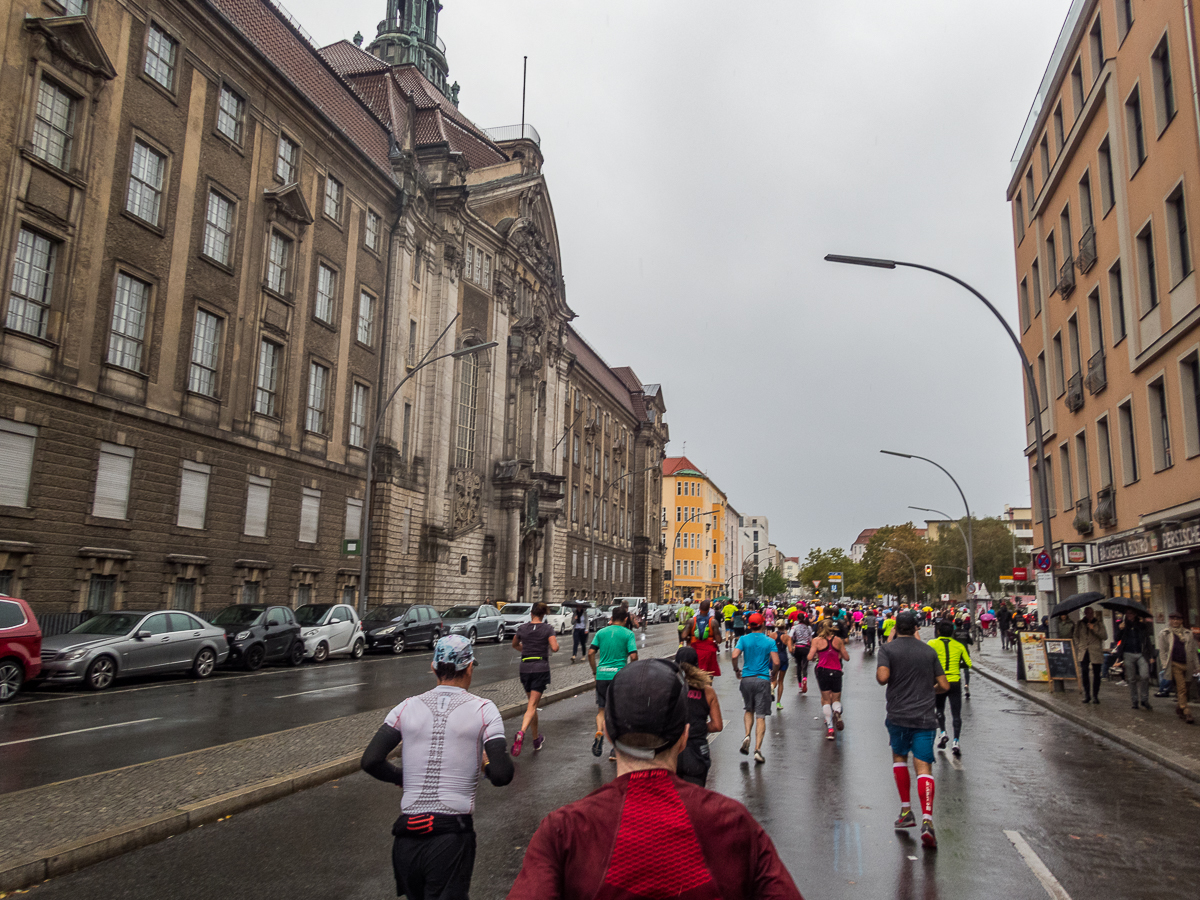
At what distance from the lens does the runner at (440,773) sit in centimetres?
371

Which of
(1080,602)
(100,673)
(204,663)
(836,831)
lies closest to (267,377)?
(204,663)

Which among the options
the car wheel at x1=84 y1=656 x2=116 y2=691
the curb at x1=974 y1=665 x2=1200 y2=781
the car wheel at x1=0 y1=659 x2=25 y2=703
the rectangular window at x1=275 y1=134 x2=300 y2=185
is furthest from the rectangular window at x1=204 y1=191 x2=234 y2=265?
the curb at x1=974 y1=665 x2=1200 y2=781

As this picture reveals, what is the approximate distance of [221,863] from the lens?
6.12 m

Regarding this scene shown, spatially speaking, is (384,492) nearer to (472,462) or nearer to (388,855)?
(472,462)

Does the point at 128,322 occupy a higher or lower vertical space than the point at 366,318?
lower

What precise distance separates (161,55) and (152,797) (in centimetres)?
2303

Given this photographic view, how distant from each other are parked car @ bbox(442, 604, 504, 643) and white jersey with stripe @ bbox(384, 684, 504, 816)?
2851 cm

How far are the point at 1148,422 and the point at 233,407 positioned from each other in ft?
79.0

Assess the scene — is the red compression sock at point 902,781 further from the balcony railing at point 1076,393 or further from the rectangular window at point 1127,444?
the balcony railing at point 1076,393

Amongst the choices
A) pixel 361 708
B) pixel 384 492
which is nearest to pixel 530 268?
pixel 384 492

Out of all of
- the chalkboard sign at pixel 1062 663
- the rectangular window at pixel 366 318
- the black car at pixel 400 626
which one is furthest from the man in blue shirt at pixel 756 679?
the rectangular window at pixel 366 318

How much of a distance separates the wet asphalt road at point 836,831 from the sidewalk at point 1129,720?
1.39ft

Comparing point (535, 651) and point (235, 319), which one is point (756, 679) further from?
point (235, 319)

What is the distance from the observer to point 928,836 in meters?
6.88
